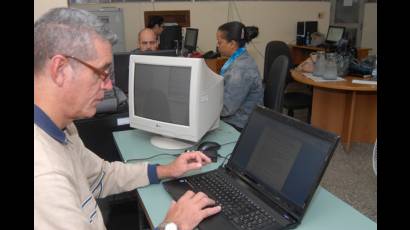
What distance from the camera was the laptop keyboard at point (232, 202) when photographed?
3.33 ft

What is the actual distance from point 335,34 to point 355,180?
329cm

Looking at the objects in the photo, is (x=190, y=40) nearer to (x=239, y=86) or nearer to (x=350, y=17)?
(x=239, y=86)

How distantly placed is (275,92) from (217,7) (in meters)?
3.42

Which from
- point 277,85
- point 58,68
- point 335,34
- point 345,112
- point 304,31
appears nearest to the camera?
point 58,68

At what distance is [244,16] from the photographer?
18.7ft

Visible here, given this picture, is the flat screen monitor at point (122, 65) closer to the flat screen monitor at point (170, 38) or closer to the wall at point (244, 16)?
the flat screen monitor at point (170, 38)

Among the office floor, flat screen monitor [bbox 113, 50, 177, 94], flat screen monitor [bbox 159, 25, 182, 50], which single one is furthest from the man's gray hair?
flat screen monitor [bbox 159, 25, 182, 50]

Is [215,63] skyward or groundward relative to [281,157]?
skyward

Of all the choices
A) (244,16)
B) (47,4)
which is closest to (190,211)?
(47,4)

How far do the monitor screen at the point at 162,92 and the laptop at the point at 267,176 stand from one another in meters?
0.37
